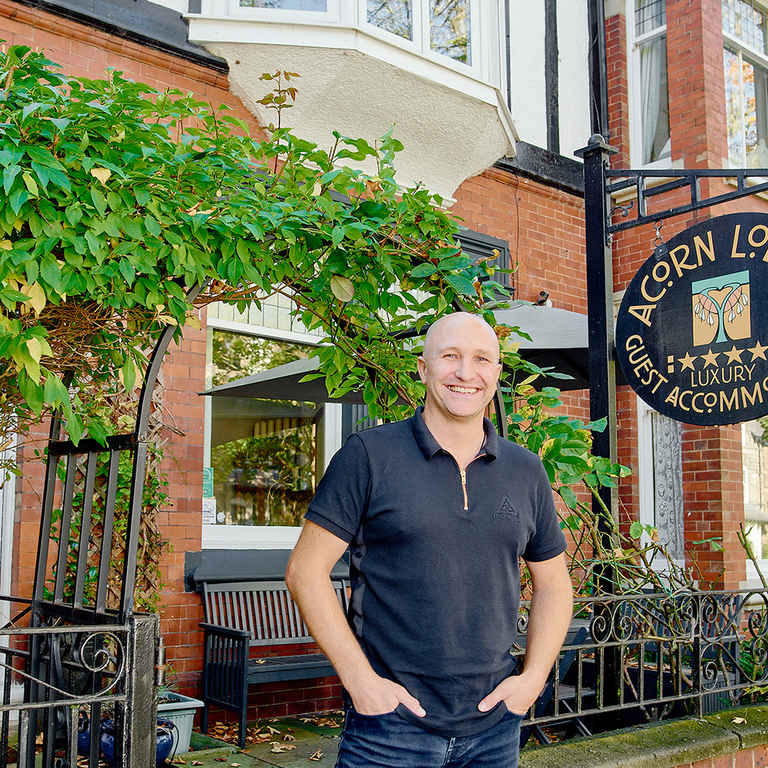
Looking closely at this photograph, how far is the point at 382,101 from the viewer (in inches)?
260

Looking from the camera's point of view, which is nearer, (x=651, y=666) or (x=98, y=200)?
(x=98, y=200)

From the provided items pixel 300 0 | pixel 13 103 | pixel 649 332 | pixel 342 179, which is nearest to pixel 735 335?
pixel 649 332

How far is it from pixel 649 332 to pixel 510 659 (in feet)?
8.18

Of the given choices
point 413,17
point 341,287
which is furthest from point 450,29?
point 341,287

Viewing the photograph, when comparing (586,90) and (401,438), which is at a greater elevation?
(586,90)

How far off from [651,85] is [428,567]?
833 cm

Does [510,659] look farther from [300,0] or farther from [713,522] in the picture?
[713,522]

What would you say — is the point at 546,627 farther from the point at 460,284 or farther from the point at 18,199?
the point at 18,199

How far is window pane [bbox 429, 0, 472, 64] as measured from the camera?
7.30m

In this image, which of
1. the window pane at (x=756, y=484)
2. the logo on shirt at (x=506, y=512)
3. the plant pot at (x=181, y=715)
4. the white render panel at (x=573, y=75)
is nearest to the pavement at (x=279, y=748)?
the plant pot at (x=181, y=715)

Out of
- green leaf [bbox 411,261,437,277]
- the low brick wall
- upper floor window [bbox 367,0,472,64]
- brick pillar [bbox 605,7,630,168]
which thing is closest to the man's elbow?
green leaf [bbox 411,261,437,277]

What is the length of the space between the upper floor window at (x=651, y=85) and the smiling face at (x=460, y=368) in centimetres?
738

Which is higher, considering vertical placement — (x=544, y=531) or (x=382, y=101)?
(x=382, y=101)

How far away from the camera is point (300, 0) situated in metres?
6.36
